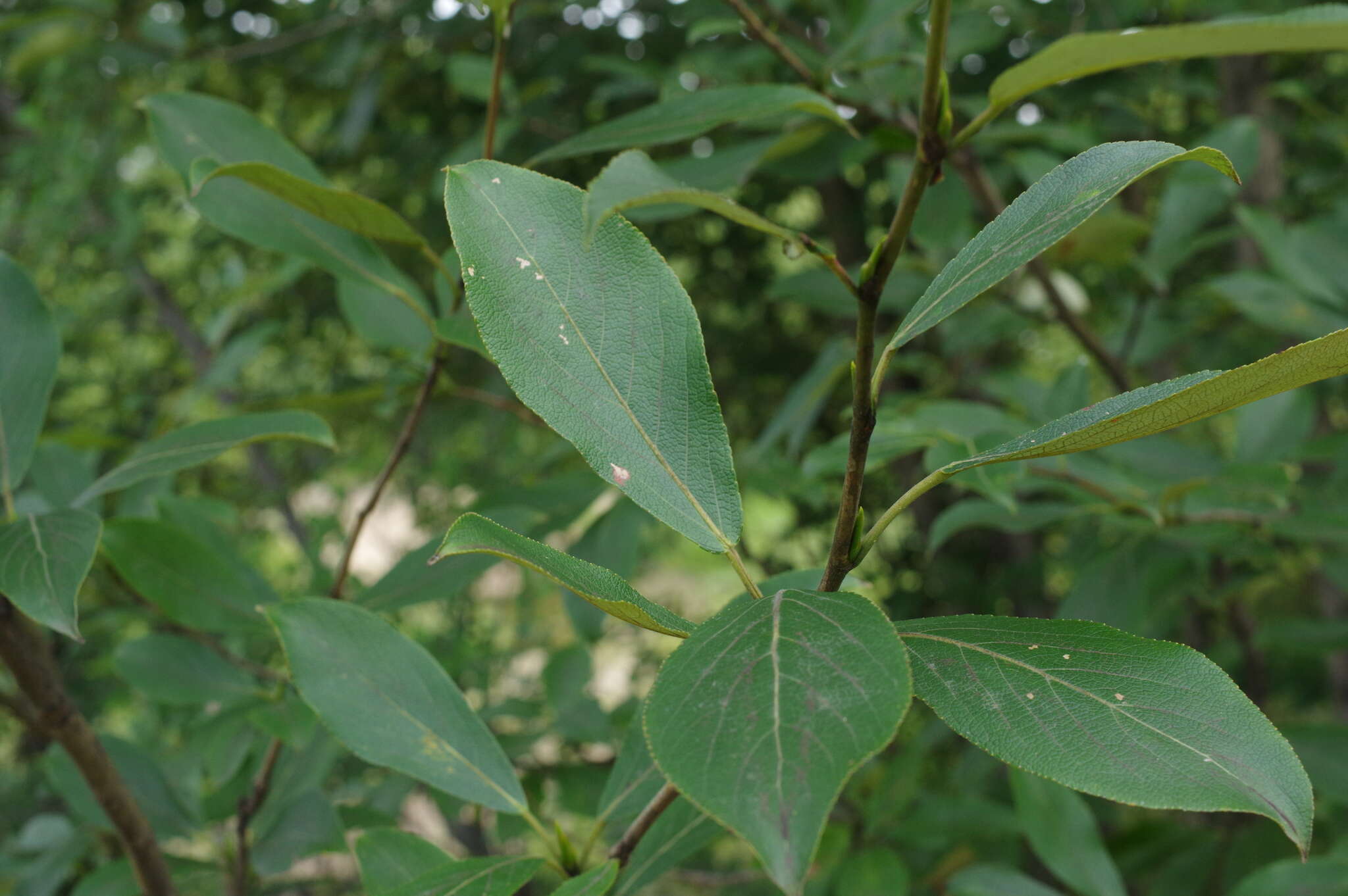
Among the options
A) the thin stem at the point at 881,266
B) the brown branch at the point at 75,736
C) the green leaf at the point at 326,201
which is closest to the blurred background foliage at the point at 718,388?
the brown branch at the point at 75,736

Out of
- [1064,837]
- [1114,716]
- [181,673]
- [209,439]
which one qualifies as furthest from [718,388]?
[1114,716]

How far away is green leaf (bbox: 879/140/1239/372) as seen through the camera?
356 millimetres

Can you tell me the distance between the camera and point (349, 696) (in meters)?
0.52

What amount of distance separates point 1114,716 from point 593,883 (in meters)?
0.21

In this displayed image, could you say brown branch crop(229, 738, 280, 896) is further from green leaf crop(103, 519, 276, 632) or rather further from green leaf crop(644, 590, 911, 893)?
green leaf crop(644, 590, 911, 893)

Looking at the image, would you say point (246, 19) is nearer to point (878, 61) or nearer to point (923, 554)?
point (878, 61)

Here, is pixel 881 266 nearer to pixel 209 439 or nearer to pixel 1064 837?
pixel 209 439

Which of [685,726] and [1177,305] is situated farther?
[1177,305]

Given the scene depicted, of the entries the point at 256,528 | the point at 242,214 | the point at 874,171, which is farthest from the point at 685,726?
the point at 256,528

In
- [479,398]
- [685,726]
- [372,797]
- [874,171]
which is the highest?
[685,726]

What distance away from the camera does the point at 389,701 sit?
0.53 m

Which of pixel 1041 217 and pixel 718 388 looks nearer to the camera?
pixel 1041 217

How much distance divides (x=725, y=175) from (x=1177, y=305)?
887 mm

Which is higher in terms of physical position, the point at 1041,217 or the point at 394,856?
the point at 1041,217
